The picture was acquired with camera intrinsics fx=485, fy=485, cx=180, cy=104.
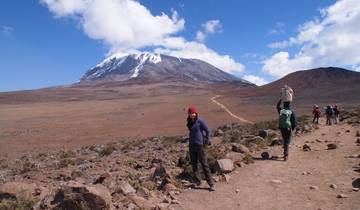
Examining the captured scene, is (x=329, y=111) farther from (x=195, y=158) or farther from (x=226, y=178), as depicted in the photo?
(x=195, y=158)

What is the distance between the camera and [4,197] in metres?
8.53

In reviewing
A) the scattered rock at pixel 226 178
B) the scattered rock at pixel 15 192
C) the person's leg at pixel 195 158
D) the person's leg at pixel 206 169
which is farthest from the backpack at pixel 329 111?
the scattered rock at pixel 15 192

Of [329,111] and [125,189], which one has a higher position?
[329,111]

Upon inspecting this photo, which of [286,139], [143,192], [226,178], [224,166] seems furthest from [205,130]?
[286,139]

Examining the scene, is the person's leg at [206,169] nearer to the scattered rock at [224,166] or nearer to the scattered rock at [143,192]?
the scattered rock at [143,192]

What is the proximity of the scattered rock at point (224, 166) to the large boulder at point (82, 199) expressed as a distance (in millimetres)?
3560

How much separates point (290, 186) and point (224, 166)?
1.75 metres

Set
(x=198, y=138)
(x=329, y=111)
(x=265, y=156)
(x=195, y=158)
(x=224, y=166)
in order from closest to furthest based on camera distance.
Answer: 1. (x=198, y=138)
2. (x=195, y=158)
3. (x=224, y=166)
4. (x=265, y=156)
5. (x=329, y=111)

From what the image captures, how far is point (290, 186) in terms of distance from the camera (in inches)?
371

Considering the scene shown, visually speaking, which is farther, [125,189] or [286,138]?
[286,138]

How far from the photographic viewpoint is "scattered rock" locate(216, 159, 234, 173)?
10634 mm

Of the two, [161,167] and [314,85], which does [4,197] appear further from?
[314,85]

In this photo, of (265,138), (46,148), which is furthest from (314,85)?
(265,138)

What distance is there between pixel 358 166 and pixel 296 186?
2253mm
